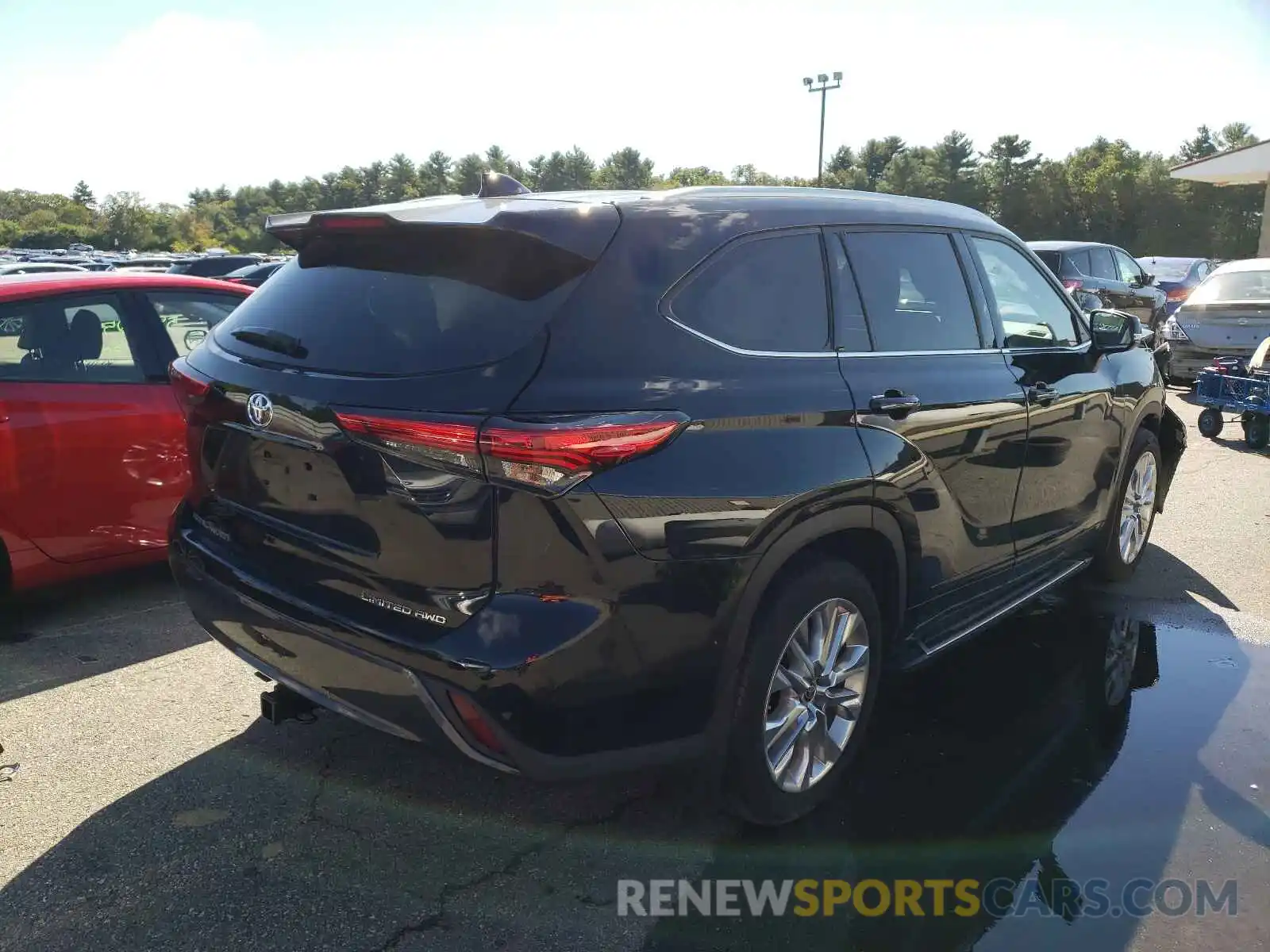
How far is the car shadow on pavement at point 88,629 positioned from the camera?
13.1 ft

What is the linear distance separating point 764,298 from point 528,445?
0.97 meters

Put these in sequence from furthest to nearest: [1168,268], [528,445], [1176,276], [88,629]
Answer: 1. [1168,268]
2. [1176,276]
3. [88,629]
4. [528,445]

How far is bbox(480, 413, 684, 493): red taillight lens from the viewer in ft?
7.32

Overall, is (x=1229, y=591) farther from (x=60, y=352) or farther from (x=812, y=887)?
(x=60, y=352)

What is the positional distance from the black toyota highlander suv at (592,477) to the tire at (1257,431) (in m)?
6.78

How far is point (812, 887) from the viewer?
8.95 feet

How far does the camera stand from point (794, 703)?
288cm

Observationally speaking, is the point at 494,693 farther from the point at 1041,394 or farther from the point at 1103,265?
the point at 1103,265

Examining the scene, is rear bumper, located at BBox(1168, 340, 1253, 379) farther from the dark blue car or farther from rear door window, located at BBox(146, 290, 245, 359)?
rear door window, located at BBox(146, 290, 245, 359)

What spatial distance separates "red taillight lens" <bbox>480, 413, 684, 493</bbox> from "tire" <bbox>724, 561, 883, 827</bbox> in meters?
0.72

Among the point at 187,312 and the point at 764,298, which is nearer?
the point at 764,298

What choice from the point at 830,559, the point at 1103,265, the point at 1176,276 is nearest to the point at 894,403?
the point at 830,559

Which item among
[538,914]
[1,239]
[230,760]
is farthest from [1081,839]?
[1,239]

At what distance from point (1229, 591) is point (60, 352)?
19.2 feet
